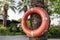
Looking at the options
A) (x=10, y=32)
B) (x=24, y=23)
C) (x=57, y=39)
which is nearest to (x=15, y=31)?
(x=10, y=32)

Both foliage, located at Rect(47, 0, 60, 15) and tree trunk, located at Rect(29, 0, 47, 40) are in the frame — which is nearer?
tree trunk, located at Rect(29, 0, 47, 40)

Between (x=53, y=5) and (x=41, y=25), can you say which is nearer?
(x=41, y=25)

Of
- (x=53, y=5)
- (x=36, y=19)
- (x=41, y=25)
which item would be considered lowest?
(x=41, y=25)

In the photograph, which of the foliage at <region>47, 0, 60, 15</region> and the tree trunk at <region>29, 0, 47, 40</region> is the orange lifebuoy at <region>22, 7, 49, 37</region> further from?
the foliage at <region>47, 0, 60, 15</region>

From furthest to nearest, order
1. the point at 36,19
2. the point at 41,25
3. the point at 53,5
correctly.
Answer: the point at 53,5 < the point at 36,19 < the point at 41,25

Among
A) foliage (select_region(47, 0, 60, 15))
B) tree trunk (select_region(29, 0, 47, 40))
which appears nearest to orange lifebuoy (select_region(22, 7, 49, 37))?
tree trunk (select_region(29, 0, 47, 40))

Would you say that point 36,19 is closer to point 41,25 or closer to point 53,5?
point 41,25

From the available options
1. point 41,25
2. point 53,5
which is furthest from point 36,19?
point 53,5

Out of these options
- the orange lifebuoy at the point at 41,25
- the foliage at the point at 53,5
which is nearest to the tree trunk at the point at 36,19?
the orange lifebuoy at the point at 41,25

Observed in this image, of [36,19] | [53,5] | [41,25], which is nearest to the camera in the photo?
[41,25]

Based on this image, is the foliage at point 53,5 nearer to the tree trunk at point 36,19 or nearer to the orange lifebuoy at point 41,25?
the tree trunk at point 36,19

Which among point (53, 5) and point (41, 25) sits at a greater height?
point (53, 5)

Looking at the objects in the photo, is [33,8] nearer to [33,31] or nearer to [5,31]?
[33,31]

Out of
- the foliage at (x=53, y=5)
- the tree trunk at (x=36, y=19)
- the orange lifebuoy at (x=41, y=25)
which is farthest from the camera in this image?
the foliage at (x=53, y=5)
